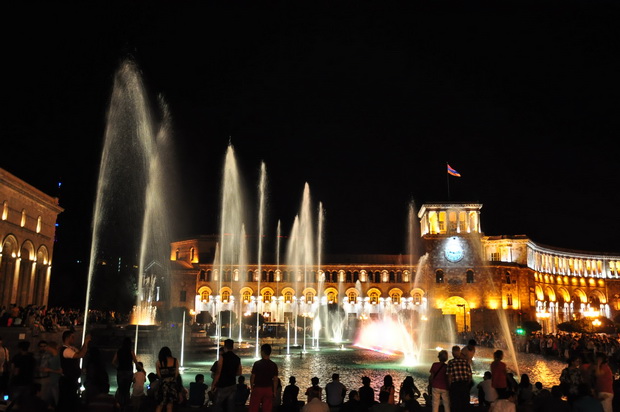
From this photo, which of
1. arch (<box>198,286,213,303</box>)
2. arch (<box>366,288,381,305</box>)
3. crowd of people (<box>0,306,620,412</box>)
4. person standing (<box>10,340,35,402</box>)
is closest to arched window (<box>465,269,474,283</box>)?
arch (<box>366,288,381,305</box>)

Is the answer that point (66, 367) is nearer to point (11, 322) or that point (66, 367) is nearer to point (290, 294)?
point (11, 322)

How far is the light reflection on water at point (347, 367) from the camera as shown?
18109 millimetres

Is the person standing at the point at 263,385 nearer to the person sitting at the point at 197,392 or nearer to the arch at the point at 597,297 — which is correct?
the person sitting at the point at 197,392

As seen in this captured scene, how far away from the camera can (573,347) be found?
90.5ft

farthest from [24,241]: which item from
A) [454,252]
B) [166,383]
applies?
[454,252]

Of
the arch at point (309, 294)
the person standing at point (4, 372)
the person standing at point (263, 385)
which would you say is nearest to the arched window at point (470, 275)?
the arch at point (309, 294)

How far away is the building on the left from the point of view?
3388cm

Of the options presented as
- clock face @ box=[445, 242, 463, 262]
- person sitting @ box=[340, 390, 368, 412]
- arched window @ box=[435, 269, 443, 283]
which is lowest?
person sitting @ box=[340, 390, 368, 412]

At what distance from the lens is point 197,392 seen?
1076cm

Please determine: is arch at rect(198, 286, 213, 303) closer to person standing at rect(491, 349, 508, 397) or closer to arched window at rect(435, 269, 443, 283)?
arched window at rect(435, 269, 443, 283)

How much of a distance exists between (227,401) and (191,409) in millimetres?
2099

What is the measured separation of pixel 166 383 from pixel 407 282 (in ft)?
218

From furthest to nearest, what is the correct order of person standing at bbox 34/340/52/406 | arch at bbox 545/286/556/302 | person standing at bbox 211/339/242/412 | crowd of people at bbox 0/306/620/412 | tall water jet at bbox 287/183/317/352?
arch at bbox 545/286/556/302
tall water jet at bbox 287/183/317/352
person standing at bbox 34/340/52/406
person standing at bbox 211/339/242/412
crowd of people at bbox 0/306/620/412

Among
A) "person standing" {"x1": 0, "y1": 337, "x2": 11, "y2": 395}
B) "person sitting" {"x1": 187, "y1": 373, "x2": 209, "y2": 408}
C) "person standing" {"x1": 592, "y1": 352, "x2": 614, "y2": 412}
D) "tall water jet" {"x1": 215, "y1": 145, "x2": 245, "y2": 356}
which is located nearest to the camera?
"person standing" {"x1": 592, "y1": 352, "x2": 614, "y2": 412}
